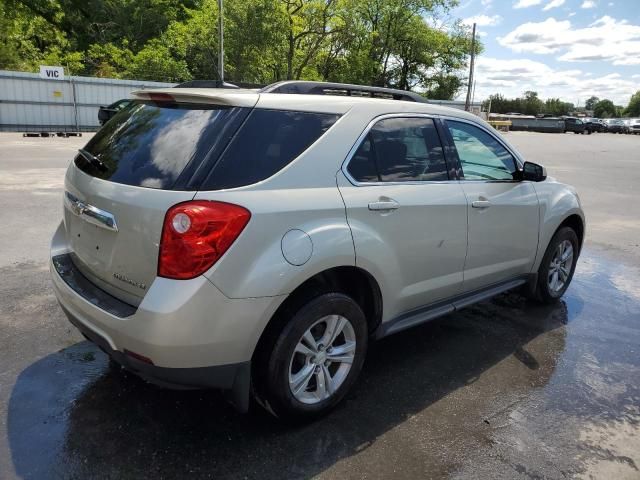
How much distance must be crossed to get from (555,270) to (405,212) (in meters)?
2.47

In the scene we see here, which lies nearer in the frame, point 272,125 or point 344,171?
point 272,125

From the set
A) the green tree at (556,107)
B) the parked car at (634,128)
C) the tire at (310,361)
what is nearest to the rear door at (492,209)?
the tire at (310,361)

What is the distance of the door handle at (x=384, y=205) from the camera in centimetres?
299

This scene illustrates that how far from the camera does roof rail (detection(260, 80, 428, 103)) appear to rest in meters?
3.00

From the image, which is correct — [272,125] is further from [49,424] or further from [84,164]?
[49,424]

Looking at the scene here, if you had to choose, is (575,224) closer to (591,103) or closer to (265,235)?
(265,235)

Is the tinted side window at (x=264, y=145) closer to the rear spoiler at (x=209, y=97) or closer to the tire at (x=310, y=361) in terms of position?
the rear spoiler at (x=209, y=97)

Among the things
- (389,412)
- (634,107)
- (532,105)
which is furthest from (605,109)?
(389,412)

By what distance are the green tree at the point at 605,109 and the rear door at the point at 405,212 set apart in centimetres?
13864

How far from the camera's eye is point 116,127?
3174mm

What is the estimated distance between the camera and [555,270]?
4922 mm

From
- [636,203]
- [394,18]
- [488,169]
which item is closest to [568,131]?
Answer: [394,18]

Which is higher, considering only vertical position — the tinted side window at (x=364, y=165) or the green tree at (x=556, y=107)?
the green tree at (x=556, y=107)

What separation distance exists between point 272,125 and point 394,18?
46.0 meters
